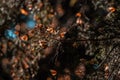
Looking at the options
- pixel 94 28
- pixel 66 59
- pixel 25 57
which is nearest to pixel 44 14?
pixel 25 57

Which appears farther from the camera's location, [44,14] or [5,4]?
[5,4]

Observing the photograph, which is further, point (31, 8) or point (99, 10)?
point (31, 8)

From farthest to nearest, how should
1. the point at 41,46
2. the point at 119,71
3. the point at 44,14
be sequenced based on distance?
the point at 44,14 → the point at 41,46 → the point at 119,71

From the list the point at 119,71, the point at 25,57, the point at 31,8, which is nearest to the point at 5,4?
the point at 31,8

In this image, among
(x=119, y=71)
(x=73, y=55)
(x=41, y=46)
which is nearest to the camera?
(x=119, y=71)

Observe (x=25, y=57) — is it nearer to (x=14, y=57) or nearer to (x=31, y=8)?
(x=14, y=57)

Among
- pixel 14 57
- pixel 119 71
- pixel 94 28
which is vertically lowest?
pixel 14 57

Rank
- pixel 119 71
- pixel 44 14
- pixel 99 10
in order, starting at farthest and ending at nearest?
pixel 44 14 < pixel 99 10 < pixel 119 71

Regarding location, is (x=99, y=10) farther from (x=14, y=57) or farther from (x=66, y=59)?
(x=14, y=57)

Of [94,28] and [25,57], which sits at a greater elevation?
[94,28]
